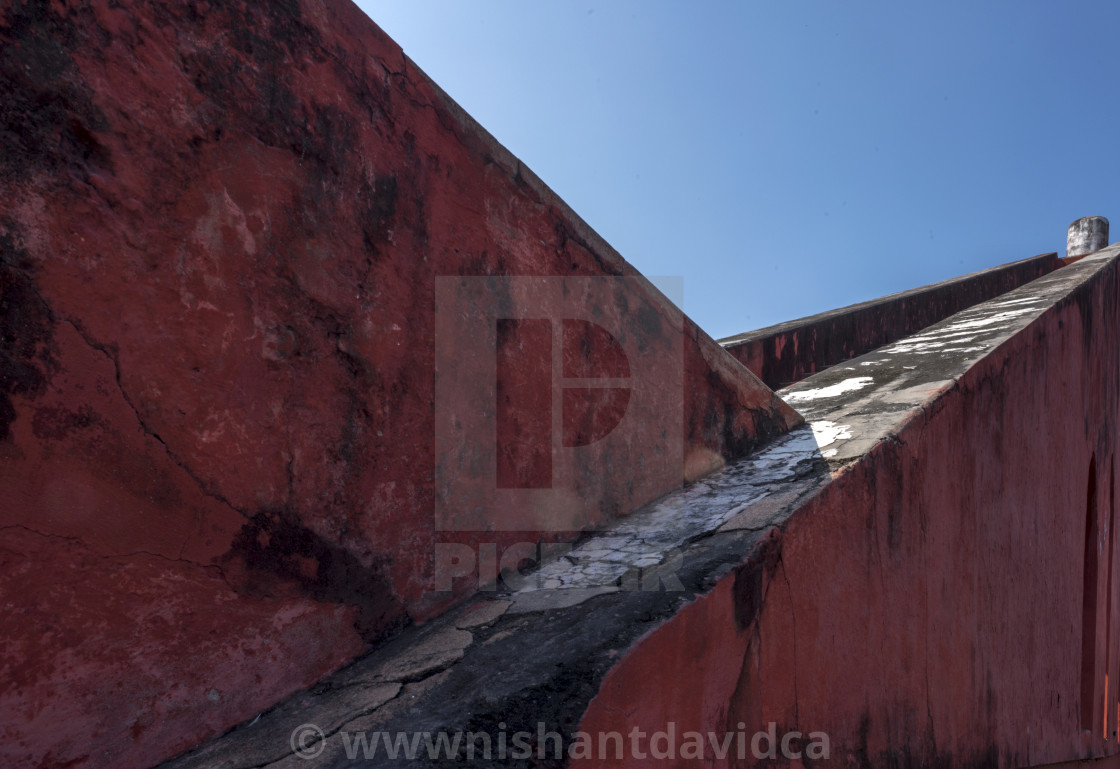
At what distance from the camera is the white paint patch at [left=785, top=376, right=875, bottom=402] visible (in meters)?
2.86

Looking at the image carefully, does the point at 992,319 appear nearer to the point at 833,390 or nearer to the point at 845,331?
the point at 833,390

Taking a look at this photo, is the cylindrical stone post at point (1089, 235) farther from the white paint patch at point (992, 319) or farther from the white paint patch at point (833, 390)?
the white paint patch at point (833, 390)

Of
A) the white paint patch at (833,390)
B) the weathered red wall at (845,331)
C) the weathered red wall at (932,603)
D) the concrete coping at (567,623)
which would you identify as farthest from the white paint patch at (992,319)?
the weathered red wall at (845,331)

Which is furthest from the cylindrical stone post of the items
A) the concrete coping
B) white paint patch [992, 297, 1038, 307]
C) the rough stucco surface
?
the rough stucco surface

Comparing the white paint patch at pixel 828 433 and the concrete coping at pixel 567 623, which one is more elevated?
the white paint patch at pixel 828 433

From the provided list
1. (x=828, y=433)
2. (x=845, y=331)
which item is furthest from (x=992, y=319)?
(x=845, y=331)

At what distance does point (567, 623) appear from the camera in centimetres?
133

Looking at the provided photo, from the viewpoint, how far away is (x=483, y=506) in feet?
5.35

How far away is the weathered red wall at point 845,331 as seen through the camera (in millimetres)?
5129

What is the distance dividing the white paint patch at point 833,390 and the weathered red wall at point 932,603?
50 cm

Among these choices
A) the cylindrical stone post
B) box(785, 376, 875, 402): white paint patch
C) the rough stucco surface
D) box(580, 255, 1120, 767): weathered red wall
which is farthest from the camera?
the cylindrical stone post

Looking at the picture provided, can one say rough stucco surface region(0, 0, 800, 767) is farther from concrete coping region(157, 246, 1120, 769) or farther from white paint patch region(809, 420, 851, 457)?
white paint patch region(809, 420, 851, 457)

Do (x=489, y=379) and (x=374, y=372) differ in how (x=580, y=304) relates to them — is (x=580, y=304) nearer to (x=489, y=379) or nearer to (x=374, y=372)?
(x=489, y=379)

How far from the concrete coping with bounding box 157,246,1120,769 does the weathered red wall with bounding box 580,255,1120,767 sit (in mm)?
57
